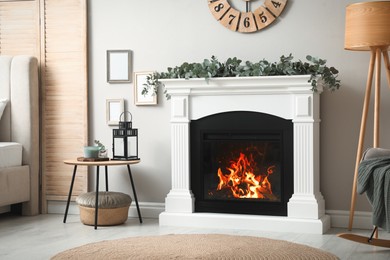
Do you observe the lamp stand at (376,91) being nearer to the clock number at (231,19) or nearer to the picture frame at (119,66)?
the clock number at (231,19)

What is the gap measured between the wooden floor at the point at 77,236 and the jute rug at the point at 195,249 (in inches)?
8.0

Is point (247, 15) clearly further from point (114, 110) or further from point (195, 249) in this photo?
point (195, 249)

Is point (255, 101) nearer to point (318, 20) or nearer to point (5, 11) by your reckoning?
point (318, 20)

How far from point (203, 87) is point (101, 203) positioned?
126 centimetres

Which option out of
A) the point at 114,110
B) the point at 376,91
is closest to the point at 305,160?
the point at 376,91

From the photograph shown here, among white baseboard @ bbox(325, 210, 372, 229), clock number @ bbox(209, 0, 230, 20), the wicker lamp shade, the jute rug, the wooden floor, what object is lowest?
the wooden floor

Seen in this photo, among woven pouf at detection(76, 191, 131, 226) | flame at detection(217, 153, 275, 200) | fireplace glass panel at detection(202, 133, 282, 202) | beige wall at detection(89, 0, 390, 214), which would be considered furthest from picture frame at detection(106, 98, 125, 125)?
flame at detection(217, 153, 275, 200)

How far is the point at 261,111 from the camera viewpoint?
18.7 feet

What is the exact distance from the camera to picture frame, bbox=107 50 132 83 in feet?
20.8

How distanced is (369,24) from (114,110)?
7.94 feet

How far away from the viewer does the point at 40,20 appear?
21.5 feet

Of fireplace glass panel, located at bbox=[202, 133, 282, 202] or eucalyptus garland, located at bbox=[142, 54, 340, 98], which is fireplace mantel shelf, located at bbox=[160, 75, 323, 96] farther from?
fireplace glass panel, located at bbox=[202, 133, 282, 202]

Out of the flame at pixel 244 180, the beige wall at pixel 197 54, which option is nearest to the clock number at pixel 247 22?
the beige wall at pixel 197 54

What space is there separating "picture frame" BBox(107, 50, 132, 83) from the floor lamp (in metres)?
1.99
